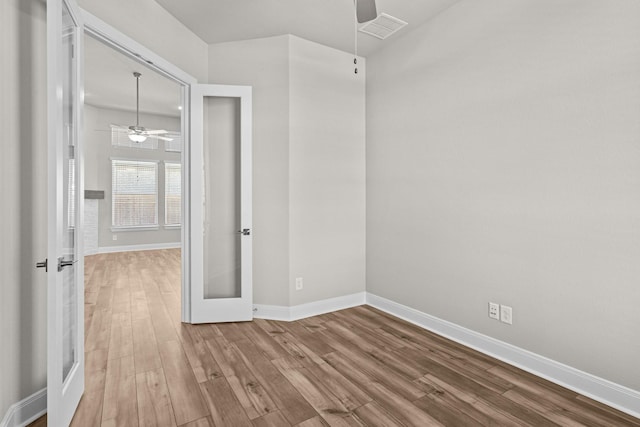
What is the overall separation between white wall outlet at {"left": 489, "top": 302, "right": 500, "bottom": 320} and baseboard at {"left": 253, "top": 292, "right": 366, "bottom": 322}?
161 cm

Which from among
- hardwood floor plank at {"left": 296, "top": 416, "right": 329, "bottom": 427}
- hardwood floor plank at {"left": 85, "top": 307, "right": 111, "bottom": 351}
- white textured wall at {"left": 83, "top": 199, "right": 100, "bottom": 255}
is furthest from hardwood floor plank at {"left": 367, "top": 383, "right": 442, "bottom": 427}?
white textured wall at {"left": 83, "top": 199, "right": 100, "bottom": 255}

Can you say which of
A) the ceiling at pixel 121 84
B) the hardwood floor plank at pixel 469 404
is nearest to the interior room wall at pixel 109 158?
the ceiling at pixel 121 84

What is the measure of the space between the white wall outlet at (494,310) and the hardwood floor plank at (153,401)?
238cm

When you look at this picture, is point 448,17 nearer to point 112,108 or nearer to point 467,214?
point 467,214

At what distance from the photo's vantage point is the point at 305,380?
222 cm

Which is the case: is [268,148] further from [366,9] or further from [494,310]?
[494,310]

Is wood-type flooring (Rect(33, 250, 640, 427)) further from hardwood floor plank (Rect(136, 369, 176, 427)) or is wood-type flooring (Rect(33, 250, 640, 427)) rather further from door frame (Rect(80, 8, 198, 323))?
door frame (Rect(80, 8, 198, 323))

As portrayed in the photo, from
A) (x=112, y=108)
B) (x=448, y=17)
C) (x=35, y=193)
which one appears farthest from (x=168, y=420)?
(x=112, y=108)

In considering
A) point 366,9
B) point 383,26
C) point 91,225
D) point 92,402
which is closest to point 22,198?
point 92,402

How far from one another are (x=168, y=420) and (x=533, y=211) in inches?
108

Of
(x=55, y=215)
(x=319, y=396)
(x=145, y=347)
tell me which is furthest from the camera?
(x=145, y=347)

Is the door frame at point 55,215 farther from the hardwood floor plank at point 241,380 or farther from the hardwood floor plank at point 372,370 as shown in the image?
the hardwood floor plank at point 372,370

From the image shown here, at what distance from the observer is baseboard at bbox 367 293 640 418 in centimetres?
191

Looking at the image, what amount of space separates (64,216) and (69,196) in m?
0.15
